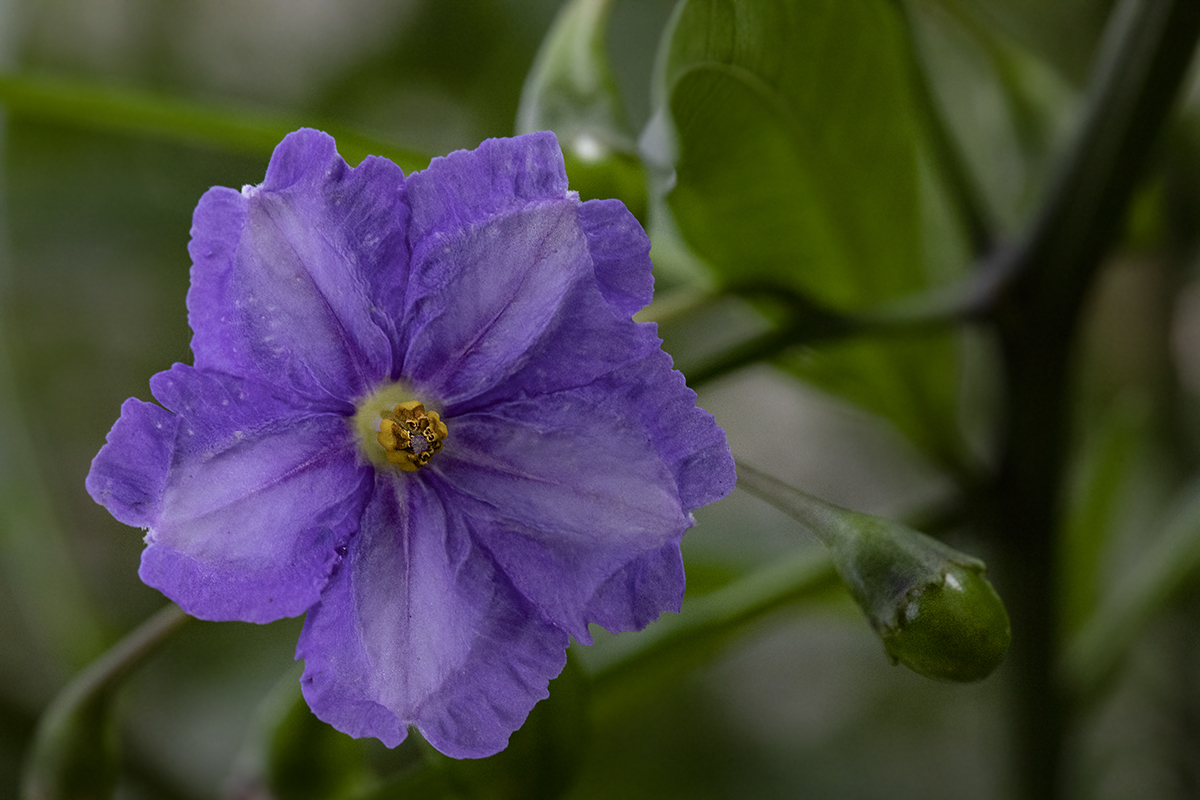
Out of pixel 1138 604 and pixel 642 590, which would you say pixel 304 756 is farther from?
pixel 1138 604

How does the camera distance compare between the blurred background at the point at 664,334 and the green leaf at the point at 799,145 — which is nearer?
the green leaf at the point at 799,145

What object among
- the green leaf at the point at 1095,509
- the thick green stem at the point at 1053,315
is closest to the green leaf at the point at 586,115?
the thick green stem at the point at 1053,315

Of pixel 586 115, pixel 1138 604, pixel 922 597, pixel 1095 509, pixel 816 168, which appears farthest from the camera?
pixel 1095 509

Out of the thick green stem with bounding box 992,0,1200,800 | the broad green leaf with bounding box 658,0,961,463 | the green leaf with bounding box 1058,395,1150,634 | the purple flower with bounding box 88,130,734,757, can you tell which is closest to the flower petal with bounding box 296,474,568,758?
the purple flower with bounding box 88,130,734,757

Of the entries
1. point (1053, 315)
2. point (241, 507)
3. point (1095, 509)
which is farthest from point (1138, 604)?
point (241, 507)

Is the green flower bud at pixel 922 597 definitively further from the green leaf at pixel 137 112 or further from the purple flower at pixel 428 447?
the green leaf at pixel 137 112

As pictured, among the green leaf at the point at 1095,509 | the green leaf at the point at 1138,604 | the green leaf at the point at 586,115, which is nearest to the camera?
the green leaf at the point at 586,115

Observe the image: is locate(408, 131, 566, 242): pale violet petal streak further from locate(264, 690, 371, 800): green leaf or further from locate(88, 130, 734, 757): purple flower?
locate(264, 690, 371, 800): green leaf
